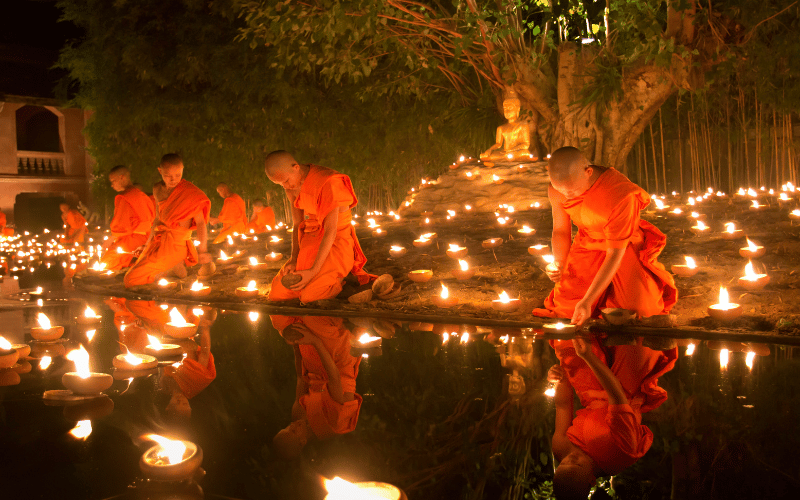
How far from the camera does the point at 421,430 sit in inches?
94.5

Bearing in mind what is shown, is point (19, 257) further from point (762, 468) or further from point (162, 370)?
point (762, 468)

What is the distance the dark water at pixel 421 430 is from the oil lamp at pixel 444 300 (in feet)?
3.19

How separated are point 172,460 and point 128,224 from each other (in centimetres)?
567

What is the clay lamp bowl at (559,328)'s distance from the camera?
3.81 metres

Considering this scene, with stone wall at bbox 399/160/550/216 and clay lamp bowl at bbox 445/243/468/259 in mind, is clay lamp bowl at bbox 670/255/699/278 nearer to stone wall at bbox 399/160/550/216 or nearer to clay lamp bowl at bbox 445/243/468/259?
clay lamp bowl at bbox 445/243/468/259

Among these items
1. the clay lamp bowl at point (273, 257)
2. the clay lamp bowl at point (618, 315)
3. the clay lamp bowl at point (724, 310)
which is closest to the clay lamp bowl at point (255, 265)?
the clay lamp bowl at point (273, 257)

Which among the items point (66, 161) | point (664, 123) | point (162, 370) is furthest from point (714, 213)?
point (66, 161)

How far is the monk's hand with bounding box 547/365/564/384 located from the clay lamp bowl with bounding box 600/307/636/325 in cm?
85

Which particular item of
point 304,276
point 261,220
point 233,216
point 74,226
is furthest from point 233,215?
point 304,276

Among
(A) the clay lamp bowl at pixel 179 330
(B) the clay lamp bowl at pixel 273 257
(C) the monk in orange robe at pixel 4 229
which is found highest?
(C) the monk in orange robe at pixel 4 229

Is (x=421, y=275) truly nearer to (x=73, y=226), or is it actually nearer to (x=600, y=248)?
(x=600, y=248)

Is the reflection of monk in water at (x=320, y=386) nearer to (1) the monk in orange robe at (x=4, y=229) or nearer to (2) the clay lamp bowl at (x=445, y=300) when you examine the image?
(2) the clay lamp bowl at (x=445, y=300)

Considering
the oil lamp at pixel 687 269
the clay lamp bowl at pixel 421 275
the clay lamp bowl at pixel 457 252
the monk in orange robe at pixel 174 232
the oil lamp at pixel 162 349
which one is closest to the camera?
the oil lamp at pixel 162 349

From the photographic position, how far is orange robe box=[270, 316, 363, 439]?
7.97ft
